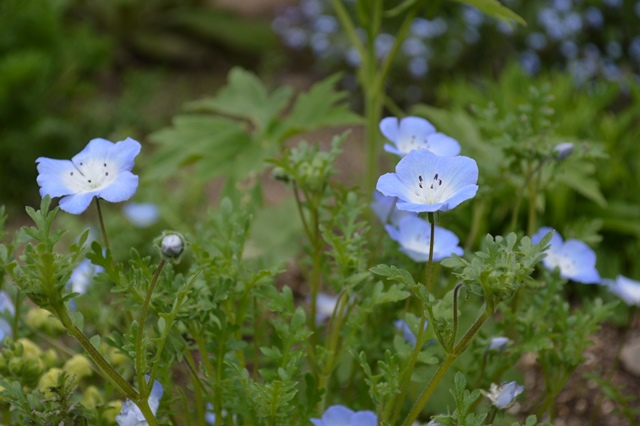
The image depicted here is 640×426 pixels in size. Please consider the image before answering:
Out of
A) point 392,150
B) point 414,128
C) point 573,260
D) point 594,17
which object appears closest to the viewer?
point 392,150

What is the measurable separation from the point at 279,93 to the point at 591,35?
1996 mm

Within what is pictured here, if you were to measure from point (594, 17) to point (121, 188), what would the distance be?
2929mm

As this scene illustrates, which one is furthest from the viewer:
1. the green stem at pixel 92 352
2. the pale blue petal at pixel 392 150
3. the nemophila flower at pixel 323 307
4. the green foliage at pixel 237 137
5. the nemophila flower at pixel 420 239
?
the green foliage at pixel 237 137

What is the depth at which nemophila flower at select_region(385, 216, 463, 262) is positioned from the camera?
1.19 m

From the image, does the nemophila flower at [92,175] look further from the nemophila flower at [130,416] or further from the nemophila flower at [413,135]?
the nemophila flower at [413,135]

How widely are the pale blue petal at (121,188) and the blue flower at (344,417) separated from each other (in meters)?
0.39

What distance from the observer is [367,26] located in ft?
5.28

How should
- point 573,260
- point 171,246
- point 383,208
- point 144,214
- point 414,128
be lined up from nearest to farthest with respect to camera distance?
point 171,246
point 414,128
point 573,260
point 383,208
point 144,214

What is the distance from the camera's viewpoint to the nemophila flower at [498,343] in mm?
1114

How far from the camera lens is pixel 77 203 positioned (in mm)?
910

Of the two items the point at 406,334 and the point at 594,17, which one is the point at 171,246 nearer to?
the point at 406,334

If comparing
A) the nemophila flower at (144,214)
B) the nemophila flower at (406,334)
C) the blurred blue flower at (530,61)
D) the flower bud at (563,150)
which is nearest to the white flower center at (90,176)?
the nemophila flower at (406,334)

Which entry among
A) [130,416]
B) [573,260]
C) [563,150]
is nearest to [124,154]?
[130,416]

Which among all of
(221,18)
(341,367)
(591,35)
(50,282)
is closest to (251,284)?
(50,282)
